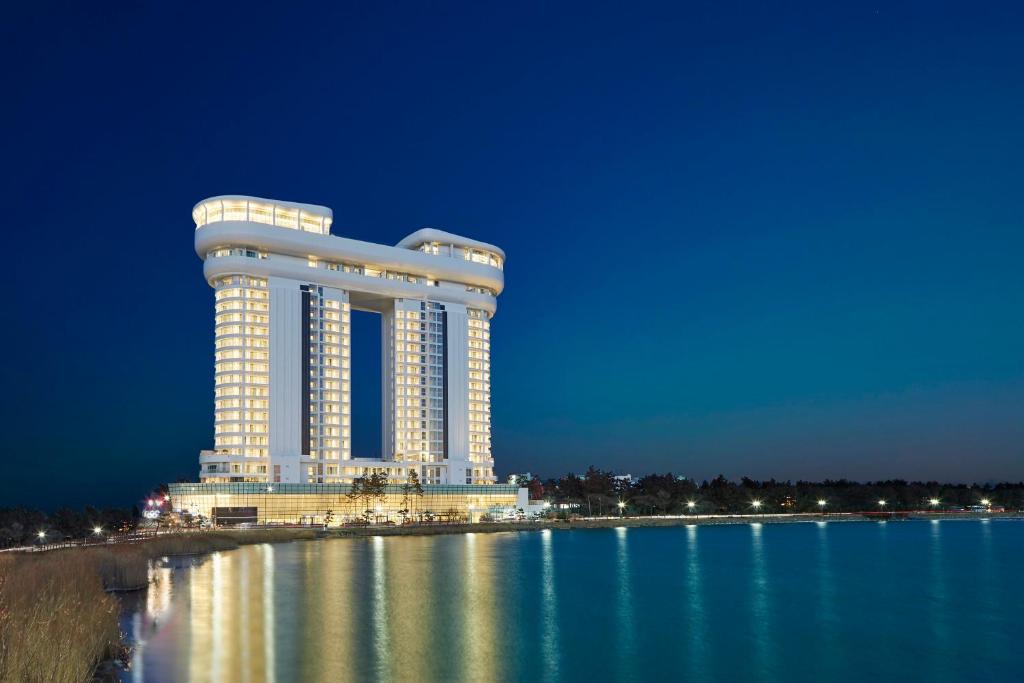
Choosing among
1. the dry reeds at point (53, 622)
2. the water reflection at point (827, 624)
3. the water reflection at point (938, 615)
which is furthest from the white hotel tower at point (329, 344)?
the dry reeds at point (53, 622)

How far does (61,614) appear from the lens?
88.8 feet

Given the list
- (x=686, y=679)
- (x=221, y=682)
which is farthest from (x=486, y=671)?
(x=221, y=682)

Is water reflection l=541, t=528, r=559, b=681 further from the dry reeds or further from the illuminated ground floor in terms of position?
the illuminated ground floor

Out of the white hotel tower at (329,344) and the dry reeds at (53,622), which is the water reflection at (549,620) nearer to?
the dry reeds at (53,622)

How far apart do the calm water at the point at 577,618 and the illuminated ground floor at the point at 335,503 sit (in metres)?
52.3

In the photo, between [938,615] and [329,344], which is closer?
[938,615]

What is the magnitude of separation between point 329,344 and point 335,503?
29258 millimetres

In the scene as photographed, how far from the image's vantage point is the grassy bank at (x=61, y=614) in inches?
789

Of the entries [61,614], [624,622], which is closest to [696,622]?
[624,622]

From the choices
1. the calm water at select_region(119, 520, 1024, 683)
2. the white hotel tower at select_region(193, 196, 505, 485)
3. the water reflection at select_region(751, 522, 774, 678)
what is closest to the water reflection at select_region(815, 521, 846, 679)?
the calm water at select_region(119, 520, 1024, 683)

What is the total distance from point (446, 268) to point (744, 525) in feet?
253

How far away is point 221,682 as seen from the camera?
29672 millimetres

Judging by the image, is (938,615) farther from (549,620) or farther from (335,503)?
(335,503)

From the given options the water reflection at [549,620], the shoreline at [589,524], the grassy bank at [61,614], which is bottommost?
the shoreline at [589,524]
